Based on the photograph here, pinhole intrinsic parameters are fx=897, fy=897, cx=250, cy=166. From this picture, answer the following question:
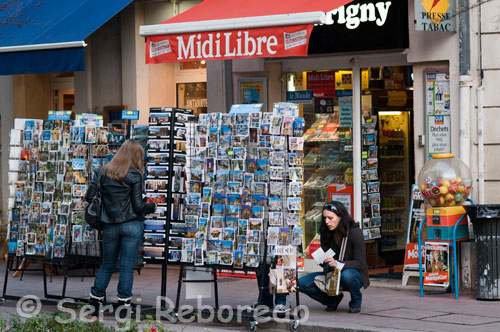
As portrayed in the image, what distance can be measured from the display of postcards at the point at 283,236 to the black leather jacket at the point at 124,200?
4.65 ft

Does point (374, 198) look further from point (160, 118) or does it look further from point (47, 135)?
point (47, 135)

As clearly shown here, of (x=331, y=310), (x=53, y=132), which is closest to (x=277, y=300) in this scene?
(x=331, y=310)

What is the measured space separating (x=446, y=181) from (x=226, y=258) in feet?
9.77

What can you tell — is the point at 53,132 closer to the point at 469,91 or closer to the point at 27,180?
the point at 27,180

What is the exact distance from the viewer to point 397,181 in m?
12.9

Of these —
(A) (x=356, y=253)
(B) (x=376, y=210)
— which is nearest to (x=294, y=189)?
(A) (x=356, y=253)

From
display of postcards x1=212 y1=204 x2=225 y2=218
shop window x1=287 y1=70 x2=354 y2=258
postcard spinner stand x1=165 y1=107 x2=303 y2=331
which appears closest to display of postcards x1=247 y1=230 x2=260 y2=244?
postcard spinner stand x1=165 y1=107 x2=303 y2=331

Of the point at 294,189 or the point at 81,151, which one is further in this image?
the point at 81,151

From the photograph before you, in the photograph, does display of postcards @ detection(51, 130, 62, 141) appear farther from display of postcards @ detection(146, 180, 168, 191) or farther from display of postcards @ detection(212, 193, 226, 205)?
display of postcards @ detection(212, 193, 226, 205)

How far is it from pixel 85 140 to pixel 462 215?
4522 millimetres

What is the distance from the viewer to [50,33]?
1353cm

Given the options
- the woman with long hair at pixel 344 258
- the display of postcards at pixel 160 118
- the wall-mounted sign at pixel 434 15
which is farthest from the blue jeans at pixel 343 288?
the wall-mounted sign at pixel 434 15

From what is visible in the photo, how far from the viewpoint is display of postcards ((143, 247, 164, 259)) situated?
9.65 m

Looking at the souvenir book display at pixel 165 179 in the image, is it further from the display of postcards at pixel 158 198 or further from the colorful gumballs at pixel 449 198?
the colorful gumballs at pixel 449 198
